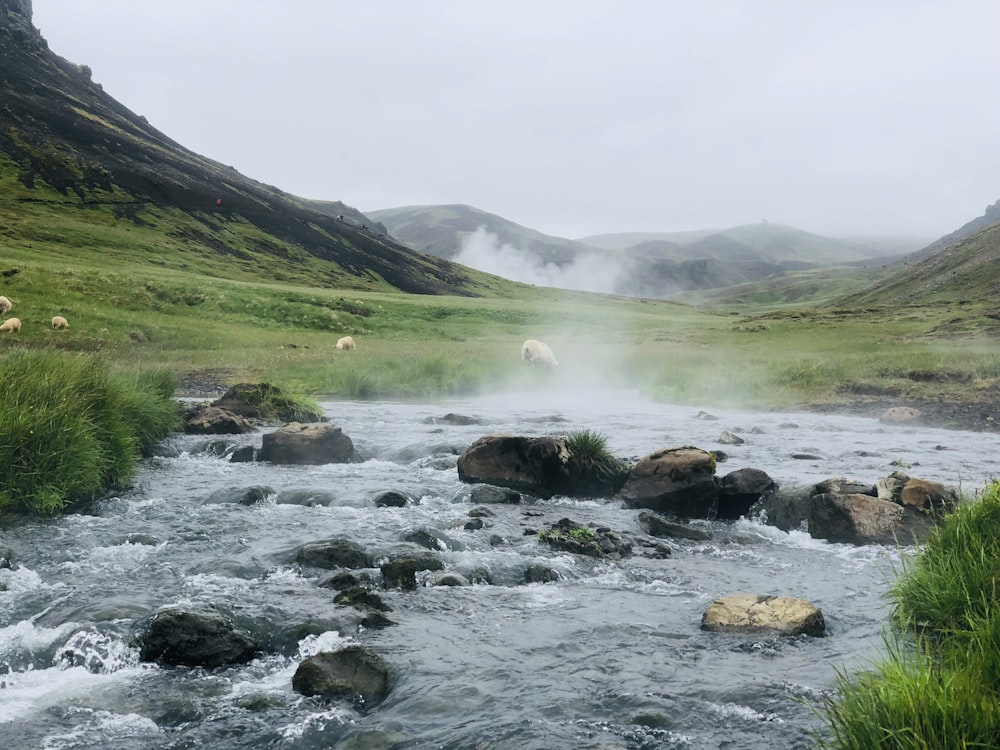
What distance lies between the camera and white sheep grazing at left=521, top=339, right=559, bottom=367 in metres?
45.3

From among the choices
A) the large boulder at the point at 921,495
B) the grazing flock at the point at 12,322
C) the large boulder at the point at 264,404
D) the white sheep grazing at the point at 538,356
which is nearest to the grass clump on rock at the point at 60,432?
the large boulder at the point at 264,404

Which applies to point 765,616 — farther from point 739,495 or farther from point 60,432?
point 60,432

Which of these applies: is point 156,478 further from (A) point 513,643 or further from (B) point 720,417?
(B) point 720,417

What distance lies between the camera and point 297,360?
134ft

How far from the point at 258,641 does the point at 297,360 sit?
33.1 meters

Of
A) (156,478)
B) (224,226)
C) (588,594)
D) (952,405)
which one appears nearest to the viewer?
(588,594)

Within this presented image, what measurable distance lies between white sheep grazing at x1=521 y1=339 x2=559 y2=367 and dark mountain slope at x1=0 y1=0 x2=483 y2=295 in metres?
89.2

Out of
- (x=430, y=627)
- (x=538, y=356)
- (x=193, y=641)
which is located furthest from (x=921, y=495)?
(x=538, y=356)

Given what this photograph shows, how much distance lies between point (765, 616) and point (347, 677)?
5226 mm

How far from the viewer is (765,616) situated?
9680mm

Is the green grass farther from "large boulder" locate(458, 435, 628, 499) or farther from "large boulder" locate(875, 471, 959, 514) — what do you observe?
"large boulder" locate(875, 471, 959, 514)

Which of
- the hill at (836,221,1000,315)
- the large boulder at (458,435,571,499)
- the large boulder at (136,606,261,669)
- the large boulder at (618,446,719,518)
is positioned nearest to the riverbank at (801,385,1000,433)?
the large boulder at (618,446,719,518)

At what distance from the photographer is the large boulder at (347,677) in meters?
7.89

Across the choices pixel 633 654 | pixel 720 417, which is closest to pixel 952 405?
pixel 720 417
